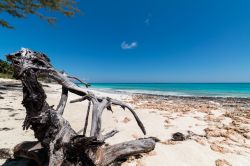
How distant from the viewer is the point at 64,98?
2.79m

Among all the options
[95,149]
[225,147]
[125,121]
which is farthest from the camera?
[125,121]

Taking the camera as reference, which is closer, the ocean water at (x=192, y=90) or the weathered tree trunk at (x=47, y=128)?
the weathered tree trunk at (x=47, y=128)

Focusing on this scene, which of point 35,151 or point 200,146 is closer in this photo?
point 35,151

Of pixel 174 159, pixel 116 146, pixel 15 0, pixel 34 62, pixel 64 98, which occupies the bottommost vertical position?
pixel 174 159

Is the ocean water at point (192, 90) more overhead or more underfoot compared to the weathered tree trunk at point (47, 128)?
more underfoot

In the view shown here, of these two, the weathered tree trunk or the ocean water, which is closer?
the weathered tree trunk

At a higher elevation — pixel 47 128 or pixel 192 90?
pixel 47 128

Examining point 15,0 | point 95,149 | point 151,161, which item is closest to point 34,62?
point 95,149

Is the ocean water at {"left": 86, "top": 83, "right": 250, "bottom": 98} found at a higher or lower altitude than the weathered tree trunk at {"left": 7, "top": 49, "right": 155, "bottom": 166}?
lower

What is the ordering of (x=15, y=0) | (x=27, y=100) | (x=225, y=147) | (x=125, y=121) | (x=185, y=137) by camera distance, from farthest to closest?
(x=15, y=0) → (x=125, y=121) → (x=185, y=137) → (x=225, y=147) → (x=27, y=100)

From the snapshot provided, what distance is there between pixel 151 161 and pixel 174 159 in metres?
0.44

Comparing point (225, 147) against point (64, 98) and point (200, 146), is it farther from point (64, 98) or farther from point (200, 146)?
point (64, 98)

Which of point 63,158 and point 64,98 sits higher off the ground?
point 64,98

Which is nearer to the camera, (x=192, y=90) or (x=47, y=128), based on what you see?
(x=47, y=128)
